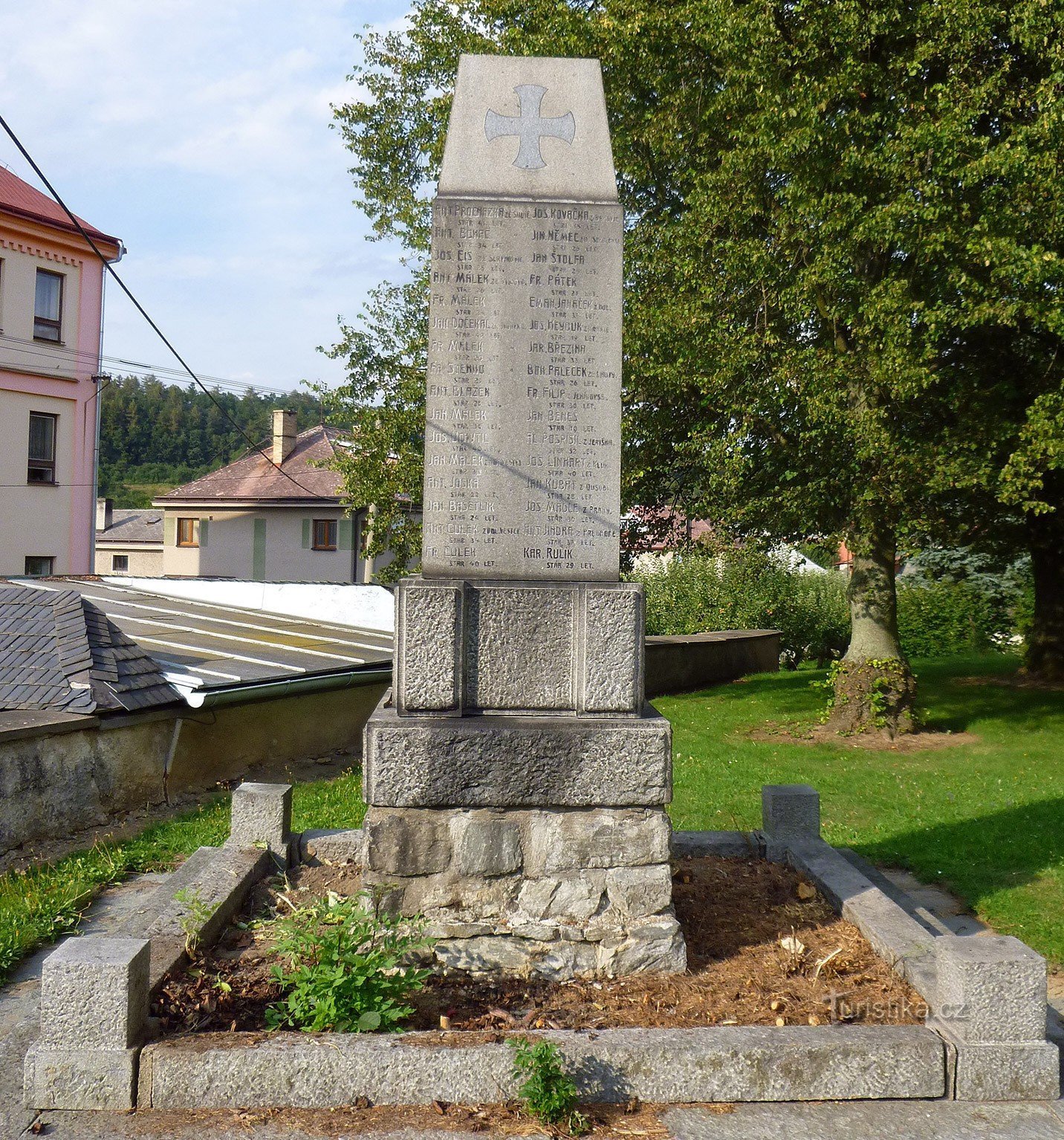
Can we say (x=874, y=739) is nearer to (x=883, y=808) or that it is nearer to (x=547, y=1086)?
(x=883, y=808)

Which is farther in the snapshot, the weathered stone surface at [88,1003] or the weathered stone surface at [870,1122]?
the weathered stone surface at [88,1003]

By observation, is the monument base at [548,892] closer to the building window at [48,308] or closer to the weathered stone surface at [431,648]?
the weathered stone surface at [431,648]

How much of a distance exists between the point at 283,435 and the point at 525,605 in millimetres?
33333

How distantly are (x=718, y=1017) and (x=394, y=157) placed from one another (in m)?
16.7

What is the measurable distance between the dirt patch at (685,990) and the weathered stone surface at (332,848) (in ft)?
2.70

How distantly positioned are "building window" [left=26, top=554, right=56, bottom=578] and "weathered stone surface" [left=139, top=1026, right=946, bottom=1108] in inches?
980

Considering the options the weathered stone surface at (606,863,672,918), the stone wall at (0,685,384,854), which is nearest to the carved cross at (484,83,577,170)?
the weathered stone surface at (606,863,672,918)

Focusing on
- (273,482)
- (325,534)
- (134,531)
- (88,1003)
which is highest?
(273,482)

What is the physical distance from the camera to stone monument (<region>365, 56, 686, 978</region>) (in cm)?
402

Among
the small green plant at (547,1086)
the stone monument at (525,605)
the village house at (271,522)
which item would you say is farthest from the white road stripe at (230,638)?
the village house at (271,522)

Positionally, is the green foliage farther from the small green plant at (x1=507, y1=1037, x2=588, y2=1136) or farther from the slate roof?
the small green plant at (x1=507, y1=1037, x2=588, y2=1136)

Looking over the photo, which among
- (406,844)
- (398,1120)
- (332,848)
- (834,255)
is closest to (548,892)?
(406,844)

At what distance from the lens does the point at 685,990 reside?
3908mm

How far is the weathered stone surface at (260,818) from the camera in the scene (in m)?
5.45
